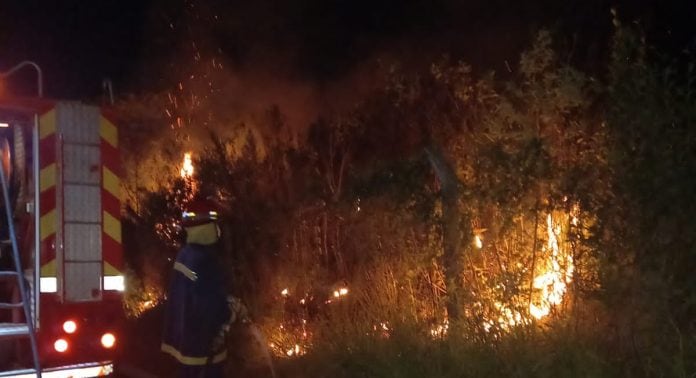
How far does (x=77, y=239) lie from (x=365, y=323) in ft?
7.61

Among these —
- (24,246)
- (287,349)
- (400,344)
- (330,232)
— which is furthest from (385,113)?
(24,246)

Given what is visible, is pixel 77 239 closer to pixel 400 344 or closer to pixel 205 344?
pixel 205 344

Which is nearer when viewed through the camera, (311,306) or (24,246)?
(24,246)

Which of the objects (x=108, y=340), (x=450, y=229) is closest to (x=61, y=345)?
(x=108, y=340)

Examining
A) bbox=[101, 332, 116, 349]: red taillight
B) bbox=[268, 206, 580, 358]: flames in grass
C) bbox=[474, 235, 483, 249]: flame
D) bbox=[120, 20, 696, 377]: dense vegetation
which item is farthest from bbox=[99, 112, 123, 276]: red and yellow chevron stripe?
bbox=[474, 235, 483, 249]: flame

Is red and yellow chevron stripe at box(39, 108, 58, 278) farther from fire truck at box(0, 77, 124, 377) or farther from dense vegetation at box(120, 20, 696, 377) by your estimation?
dense vegetation at box(120, 20, 696, 377)

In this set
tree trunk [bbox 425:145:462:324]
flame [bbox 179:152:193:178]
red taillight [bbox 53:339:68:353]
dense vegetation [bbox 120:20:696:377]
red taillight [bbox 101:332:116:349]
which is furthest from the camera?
flame [bbox 179:152:193:178]

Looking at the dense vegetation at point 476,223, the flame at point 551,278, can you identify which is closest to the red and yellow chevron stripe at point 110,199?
the dense vegetation at point 476,223

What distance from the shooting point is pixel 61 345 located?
216 inches

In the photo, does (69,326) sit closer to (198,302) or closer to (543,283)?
(198,302)

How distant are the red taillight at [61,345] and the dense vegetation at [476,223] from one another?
5.16ft

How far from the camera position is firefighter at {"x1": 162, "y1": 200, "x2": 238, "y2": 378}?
17.1ft

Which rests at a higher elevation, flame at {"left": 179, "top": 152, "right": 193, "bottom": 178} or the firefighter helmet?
flame at {"left": 179, "top": 152, "right": 193, "bottom": 178}

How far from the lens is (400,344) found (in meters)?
6.11
